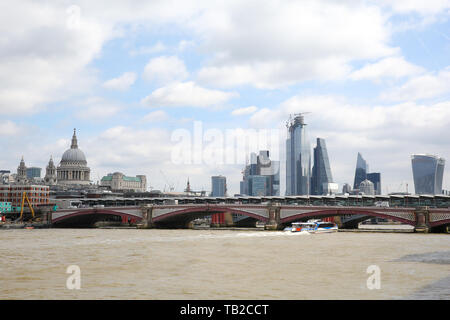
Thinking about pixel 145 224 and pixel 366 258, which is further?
pixel 145 224

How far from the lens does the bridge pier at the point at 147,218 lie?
117062 millimetres

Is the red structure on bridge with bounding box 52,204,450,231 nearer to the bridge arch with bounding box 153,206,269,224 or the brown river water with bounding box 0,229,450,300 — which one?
the bridge arch with bounding box 153,206,269,224

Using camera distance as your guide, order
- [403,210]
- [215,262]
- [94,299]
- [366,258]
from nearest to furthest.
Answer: [94,299], [215,262], [366,258], [403,210]

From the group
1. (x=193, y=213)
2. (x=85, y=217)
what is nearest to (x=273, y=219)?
(x=193, y=213)

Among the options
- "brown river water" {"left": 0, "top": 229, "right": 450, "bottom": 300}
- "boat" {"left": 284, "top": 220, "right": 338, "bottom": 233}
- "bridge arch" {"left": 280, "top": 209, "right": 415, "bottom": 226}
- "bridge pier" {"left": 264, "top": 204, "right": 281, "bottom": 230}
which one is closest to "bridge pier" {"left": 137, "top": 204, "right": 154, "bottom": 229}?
"bridge pier" {"left": 264, "top": 204, "right": 281, "bottom": 230}

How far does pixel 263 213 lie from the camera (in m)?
103

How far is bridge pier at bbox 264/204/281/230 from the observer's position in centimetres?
10069

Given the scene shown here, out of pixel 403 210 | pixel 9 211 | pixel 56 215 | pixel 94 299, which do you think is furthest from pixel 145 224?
pixel 94 299

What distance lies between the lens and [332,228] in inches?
3907

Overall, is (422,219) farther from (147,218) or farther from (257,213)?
(147,218)

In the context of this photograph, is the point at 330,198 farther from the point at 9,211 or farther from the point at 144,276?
the point at 9,211

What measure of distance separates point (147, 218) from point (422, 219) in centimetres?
5929

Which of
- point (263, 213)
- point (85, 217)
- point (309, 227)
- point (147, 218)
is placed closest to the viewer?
point (309, 227)

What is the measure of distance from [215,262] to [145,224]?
256 feet
